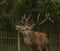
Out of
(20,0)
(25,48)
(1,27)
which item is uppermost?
(20,0)

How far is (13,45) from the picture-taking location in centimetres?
1342

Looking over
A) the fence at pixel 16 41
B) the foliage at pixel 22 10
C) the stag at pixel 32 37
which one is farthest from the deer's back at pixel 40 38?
the foliage at pixel 22 10

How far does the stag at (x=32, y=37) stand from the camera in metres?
11.7

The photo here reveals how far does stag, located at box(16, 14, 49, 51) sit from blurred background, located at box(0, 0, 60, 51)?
0.98 m

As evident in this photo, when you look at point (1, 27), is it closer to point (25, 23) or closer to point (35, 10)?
point (35, 10)

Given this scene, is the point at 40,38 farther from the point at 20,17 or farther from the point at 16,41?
the point at 20,17

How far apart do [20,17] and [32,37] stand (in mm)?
2404

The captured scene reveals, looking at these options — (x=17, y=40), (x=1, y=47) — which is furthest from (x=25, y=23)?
(x=1, y=47)

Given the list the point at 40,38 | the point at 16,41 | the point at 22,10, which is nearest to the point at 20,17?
the point at 22,10

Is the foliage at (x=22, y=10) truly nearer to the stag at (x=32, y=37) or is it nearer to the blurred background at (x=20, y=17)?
the blurred background at (x=20, y=17)

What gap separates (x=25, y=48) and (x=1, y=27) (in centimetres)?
211

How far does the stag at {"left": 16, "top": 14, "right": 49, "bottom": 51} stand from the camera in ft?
38.3

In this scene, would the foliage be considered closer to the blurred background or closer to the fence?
the blurred background

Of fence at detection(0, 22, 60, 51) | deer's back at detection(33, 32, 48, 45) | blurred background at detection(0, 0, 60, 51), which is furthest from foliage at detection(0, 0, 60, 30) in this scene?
deer's back at detection(33, 32, 48, 45)
